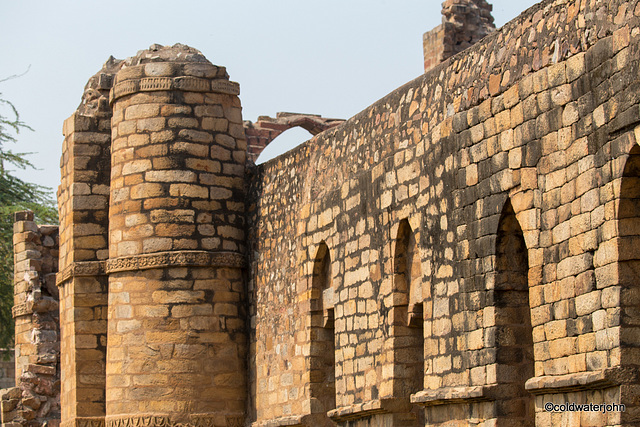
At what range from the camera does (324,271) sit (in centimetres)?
1235

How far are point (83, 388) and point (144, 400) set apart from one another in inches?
47.3

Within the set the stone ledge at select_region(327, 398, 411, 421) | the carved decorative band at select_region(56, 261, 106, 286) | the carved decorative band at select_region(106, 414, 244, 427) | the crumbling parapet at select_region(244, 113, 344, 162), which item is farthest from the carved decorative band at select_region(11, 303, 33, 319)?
the stone ledge at select_region(327, 398, 411, 421)

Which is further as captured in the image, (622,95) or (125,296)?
(125,296)

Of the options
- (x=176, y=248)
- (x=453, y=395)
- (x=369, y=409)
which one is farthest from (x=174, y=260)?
(x=453, y=395)

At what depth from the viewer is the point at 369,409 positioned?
10719 mm

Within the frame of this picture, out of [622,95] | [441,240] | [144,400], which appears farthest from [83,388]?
[622,95]

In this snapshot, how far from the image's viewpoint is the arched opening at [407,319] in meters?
10.5

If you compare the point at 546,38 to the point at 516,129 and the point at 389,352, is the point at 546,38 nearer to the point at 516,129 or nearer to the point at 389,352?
the point at 516,129

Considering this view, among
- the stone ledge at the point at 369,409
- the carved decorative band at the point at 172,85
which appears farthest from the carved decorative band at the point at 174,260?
the stone ledge at the point at 369,409

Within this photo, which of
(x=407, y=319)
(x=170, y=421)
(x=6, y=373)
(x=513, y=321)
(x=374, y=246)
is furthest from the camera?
(x=6, y=373)

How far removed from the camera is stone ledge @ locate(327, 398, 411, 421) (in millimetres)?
10477

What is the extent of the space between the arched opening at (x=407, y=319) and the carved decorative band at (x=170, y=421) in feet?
11.1

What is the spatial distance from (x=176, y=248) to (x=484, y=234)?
5097mm

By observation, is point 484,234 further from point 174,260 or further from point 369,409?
point 174,260
